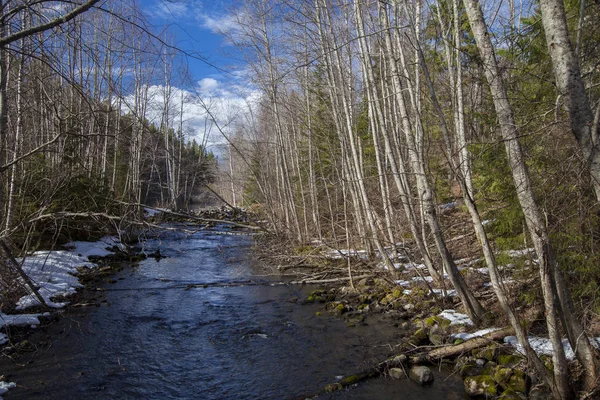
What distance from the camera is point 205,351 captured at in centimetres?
670

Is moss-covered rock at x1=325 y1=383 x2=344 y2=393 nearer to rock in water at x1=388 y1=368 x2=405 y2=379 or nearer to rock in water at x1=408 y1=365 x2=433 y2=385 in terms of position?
rock in water at x1=388 y1=368 x2=405 y2=379

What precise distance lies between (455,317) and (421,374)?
182 centimetres

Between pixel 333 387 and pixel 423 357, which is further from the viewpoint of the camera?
pixel 423 357

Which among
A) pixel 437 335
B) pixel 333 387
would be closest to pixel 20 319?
pixel 333 387

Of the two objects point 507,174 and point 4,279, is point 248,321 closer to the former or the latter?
point 4,279

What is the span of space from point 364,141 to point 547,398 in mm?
12806

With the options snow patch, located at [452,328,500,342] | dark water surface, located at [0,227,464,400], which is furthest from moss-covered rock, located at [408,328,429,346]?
snow patch, located at [452,328,500,342]

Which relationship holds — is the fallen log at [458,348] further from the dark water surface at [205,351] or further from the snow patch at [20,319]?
the snow patch at [20,319]

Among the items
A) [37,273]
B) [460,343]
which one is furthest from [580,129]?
[37,273]

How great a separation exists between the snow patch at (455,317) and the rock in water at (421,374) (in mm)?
1382

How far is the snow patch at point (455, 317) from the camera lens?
21.4ft

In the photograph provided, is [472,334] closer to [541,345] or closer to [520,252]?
[541,345]

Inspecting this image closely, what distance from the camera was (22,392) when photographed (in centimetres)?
514

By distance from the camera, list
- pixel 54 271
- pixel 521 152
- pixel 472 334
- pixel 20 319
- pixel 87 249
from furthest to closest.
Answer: pixel 87 249, pixel 54 271, pixel 20 319, pixel 472 334, pixel 521 152
